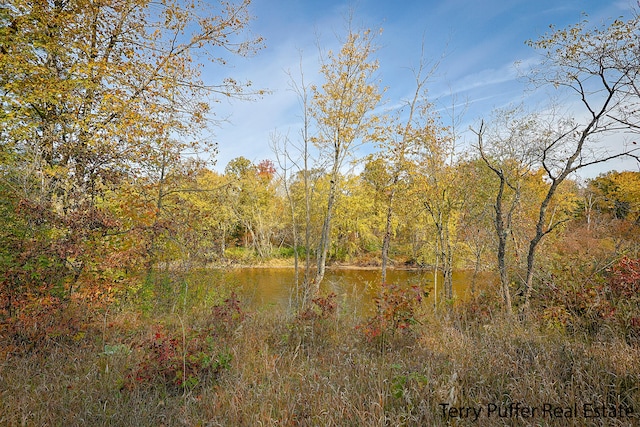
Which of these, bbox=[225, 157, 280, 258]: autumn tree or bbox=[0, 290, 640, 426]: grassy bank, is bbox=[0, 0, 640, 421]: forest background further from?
bbox=[225, 157, 280, 258]: autumn tree

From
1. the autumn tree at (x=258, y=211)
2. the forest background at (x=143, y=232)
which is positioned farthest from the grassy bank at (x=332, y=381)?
the autumn tree at (x=258, y=211)

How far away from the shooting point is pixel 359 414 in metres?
2.59

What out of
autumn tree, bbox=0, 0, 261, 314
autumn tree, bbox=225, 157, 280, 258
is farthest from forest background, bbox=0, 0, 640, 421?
autumn tree, bbox=225, 157, 280, 258

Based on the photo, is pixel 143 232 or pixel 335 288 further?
pixel 335 288

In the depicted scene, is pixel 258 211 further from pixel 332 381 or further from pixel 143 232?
pixel 332 381

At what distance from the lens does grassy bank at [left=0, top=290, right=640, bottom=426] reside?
262 cm

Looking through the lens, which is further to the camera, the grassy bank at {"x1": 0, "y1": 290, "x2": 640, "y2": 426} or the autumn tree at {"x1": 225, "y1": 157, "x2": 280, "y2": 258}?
the autumn tree at {"x1": 225, "y1": 157, "x2": 280, "y2": 258}

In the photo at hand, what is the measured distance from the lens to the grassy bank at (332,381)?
2.62m

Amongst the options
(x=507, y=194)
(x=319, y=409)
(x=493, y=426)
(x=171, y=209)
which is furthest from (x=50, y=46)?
(x=507, y=194)

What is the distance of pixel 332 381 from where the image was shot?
3283 mm

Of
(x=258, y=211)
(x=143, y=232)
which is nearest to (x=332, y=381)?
(x=143, y=232)

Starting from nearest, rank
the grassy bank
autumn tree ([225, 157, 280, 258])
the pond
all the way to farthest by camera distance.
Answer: the grassy bank → the pond → autumn tree ([225, 157, 280, 258])

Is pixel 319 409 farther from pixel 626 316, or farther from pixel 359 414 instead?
pixel 626 316

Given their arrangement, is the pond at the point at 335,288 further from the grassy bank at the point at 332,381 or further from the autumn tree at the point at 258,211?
the autumn tree at the point at 258,211
